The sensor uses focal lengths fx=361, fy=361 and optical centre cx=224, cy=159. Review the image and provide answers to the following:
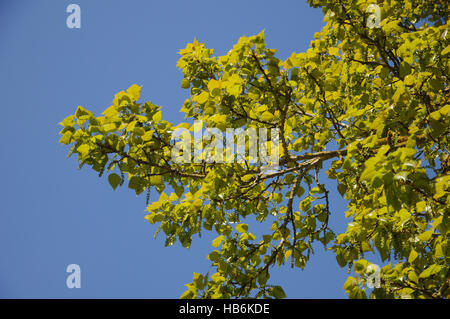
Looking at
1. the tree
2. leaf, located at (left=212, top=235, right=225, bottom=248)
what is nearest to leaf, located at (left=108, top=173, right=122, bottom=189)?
the tree

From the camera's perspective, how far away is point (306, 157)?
11.4 feet

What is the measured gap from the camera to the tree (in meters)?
2.48

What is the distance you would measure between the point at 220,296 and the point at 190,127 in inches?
55.7

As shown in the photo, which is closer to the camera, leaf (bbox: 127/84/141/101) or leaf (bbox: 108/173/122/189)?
leaf (bbox: 108/173/122/189)

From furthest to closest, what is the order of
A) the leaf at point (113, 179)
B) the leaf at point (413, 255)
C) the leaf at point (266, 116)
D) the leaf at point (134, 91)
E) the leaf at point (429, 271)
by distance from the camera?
the leaf at point (266, 116)
the leaf at point (134, 91)
the leaf at point (113, 179)
the leaf at point (413, 255)
the leaf at point (429, 271)

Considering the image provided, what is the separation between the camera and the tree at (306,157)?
248cm

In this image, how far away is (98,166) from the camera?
2721 millimetres

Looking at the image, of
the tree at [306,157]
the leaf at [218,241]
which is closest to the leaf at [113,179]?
the tree at [306,157]

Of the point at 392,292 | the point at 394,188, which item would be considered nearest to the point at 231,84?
→ the point at 394,188

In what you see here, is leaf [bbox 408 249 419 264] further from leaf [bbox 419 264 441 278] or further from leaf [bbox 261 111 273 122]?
leaf [bbox 261 111 273 122]

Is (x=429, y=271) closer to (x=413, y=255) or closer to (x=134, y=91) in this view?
(x=413, y=255)

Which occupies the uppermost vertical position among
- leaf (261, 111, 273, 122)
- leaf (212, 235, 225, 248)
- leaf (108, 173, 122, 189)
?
leaf (261, 111, 273, 122)

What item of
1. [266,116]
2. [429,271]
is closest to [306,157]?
Answer: [266,116]

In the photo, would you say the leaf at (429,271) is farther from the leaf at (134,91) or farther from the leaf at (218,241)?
the leaf at (134,91)
